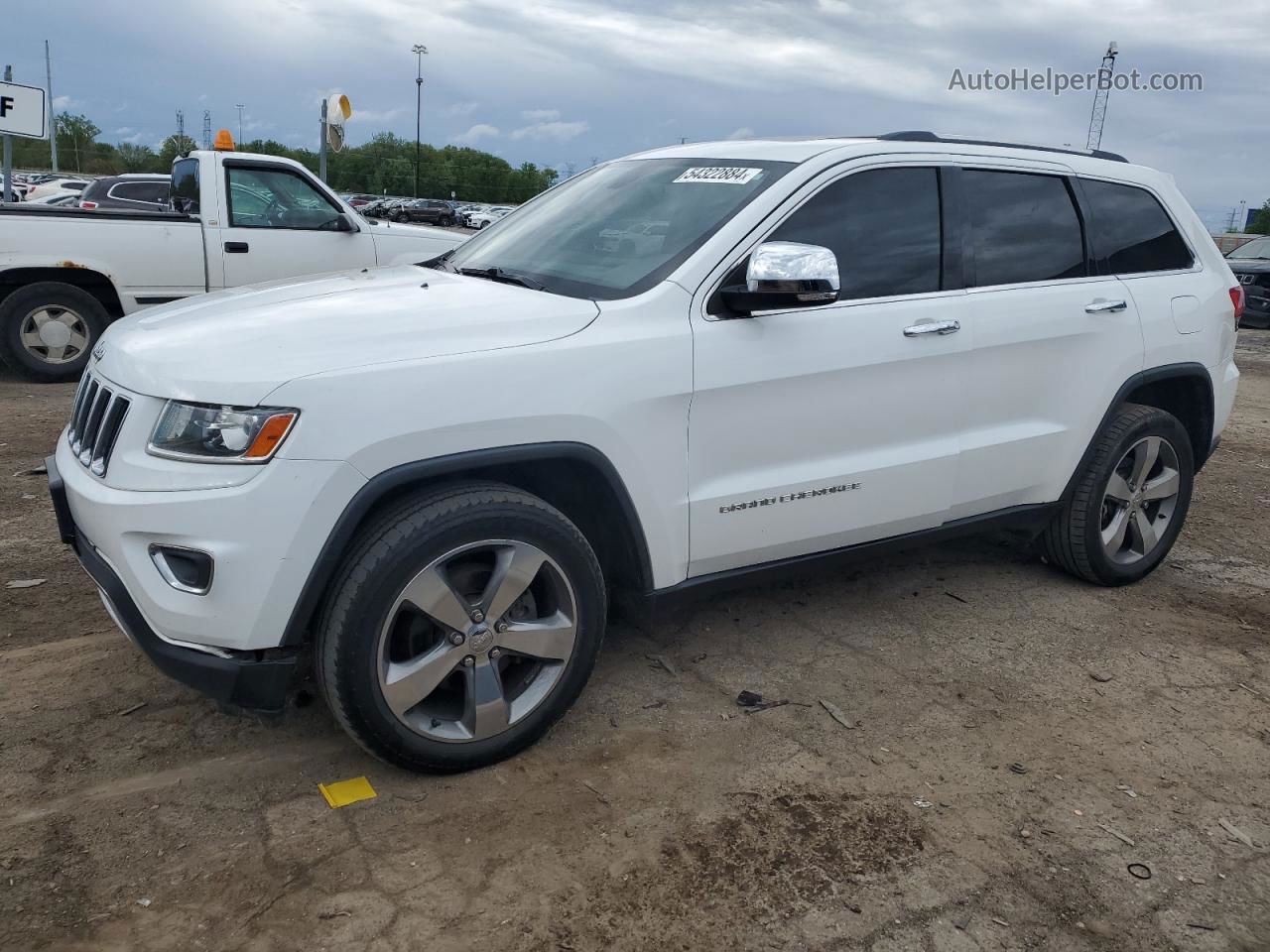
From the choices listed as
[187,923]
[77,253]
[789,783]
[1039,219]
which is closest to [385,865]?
[187,923]

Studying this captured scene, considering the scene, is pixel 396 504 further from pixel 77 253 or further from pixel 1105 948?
pixel 77 253

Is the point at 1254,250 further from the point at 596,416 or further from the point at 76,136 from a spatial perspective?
the point at 76,136

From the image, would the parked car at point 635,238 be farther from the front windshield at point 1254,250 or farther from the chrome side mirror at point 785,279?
the front windshield at point 1254,250

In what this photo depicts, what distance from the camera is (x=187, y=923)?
2.44m

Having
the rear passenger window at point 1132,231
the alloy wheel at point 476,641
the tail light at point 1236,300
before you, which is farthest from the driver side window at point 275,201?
the tail light at point 1236,300

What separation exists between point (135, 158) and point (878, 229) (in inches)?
3701

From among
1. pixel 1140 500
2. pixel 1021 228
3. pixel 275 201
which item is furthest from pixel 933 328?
pixel 275 201

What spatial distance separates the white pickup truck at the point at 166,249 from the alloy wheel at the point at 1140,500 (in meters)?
5.77

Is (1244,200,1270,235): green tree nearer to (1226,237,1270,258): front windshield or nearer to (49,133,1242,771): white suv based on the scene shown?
(1226,237,1270,258): front windshield

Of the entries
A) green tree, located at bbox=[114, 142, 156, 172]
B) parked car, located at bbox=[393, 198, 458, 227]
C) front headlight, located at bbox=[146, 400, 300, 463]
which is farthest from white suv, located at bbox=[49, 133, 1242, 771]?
green tree, located at bbox=[114, 142, 156, 172]

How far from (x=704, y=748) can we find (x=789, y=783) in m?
0.30

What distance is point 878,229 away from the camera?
3738mm

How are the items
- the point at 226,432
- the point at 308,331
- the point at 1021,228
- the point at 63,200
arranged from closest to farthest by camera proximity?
the point at 226,432, the point at 308,331, the point at 1021,228, the point at 63,200

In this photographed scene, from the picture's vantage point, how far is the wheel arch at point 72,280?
8297 millimetres
